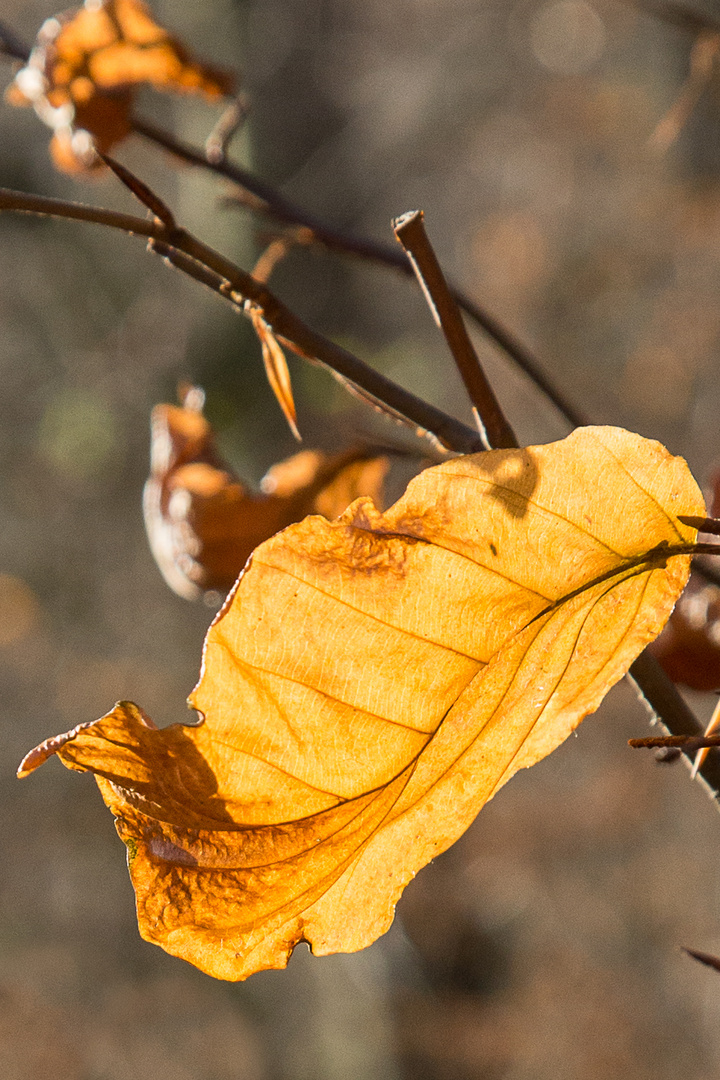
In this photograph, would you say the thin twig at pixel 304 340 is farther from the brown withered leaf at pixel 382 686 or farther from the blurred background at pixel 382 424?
the blurred background at pixel 382 424

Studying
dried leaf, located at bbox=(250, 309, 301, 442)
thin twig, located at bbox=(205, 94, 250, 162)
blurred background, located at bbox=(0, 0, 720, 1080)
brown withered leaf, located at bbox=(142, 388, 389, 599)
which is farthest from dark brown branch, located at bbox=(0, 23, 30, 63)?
blurred background, located at bbox=(0, 0, 720, 1080)

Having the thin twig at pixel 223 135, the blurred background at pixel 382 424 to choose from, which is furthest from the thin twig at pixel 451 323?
the blurred background at pixel 382 424

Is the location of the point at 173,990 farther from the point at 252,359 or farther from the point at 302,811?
the point at 302,811

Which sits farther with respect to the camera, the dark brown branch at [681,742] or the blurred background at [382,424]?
the blurred background at [382,424]

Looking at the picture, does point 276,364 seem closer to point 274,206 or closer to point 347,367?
point 347,367

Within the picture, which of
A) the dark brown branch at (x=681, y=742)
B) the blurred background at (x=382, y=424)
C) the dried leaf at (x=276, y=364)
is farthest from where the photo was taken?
the blurred background at (x=382, y=424)
